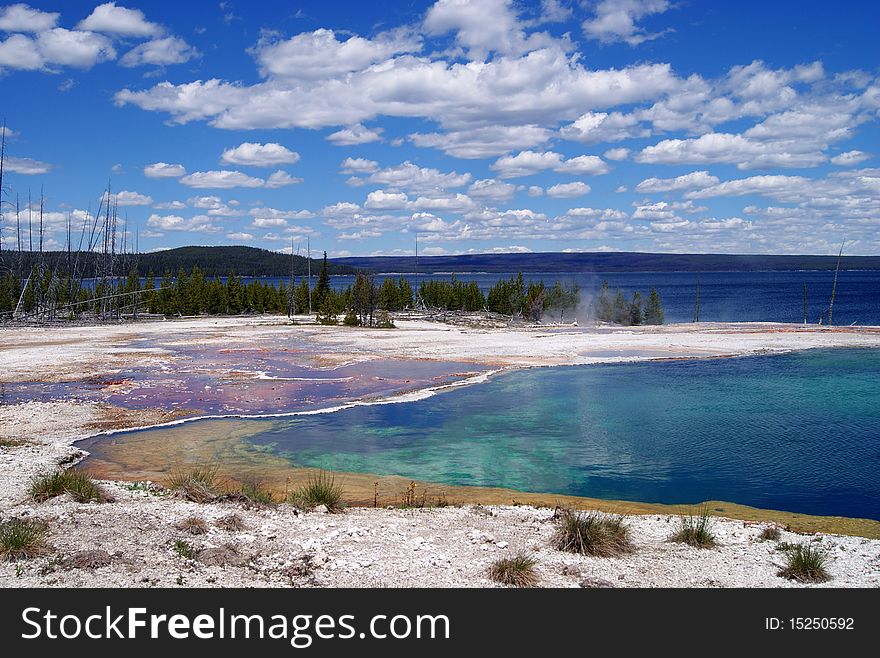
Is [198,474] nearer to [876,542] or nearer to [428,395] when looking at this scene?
[876,542]

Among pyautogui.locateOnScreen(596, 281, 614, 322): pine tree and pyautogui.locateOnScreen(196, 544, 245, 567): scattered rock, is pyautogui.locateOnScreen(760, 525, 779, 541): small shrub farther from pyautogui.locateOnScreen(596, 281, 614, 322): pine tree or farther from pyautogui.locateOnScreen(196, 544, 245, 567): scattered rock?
pyautogui.locateOnScreen(596, 281, 614, 322): pine tree

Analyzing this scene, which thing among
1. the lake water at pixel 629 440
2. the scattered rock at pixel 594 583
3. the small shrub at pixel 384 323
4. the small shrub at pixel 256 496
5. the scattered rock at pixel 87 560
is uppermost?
the small shrub at pixel 384 323

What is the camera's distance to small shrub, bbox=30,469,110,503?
12.0 m

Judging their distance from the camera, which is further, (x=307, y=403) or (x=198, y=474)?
(x=307, y=403)

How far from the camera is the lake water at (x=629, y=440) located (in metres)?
16.8

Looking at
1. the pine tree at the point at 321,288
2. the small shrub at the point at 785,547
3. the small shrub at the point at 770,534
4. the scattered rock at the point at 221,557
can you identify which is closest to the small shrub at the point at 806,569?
the small shrub at the point at 785,547

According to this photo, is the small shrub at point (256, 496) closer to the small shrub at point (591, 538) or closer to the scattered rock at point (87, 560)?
the scattered rock at point (87, 560)

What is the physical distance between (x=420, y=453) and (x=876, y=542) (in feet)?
37.2

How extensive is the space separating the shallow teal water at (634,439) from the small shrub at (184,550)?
7.82 metres

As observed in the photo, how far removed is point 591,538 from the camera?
10.5 metres

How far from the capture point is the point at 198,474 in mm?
14047

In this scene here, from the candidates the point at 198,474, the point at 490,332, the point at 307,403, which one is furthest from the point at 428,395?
the point at 490,332

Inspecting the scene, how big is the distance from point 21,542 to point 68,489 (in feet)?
10.2

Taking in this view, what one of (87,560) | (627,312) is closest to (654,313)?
(627,312)
